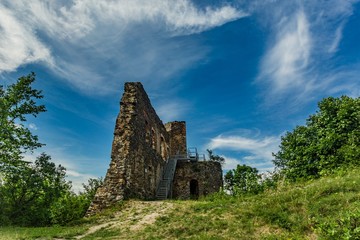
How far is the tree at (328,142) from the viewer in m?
13.7

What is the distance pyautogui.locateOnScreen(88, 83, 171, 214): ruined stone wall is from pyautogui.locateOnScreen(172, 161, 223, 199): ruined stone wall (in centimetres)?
443

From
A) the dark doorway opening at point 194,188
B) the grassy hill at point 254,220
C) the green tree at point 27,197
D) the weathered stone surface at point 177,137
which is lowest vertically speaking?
the grassy hill at point 254,220

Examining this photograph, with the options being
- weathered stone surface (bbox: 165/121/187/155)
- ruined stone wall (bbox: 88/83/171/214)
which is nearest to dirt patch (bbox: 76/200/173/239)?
ruined stone wall (bbox: 88/83/171/214)

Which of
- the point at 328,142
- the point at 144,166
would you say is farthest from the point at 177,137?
the point at 328,142

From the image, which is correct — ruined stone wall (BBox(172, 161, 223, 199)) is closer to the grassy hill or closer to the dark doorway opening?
the dark doorway opening

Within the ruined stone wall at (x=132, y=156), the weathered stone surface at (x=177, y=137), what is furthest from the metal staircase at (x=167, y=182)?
the weathered stone surface at (x=177, y=137)

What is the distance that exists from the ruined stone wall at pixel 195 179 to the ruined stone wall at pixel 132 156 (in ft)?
14.5

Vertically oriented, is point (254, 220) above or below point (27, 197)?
below

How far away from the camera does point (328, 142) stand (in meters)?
14.6

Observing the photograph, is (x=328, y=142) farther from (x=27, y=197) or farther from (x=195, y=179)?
(x=27, y=197)

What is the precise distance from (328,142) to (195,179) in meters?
12.1

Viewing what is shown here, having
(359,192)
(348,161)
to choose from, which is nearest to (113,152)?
(359,192)

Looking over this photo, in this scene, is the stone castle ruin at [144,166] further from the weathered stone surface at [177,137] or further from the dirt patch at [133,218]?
the weathered stone surface at [177,137]

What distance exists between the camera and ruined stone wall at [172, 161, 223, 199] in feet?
75.6
